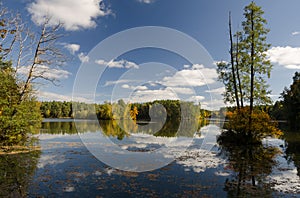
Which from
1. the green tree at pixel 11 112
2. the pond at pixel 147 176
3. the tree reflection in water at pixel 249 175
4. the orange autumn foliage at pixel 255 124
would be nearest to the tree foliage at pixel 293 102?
the orange autumn foliage at pixel 255 124

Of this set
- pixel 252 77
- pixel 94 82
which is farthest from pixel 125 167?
pixel 252 77

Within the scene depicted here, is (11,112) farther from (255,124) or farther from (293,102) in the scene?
(293,102)

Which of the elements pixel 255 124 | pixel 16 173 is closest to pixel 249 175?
pixel 255 124

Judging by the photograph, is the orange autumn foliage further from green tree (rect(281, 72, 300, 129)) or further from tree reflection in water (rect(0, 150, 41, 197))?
green tree (rect(281, 72, 300, 129))

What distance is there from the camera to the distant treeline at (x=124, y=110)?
87938 millimetres

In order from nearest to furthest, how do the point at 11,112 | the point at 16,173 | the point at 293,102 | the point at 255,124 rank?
the point at 16,173 → the point at 11,112 → the point at 255,124 → the point at 293,102

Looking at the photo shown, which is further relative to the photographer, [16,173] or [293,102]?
[293,102]

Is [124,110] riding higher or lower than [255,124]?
higher

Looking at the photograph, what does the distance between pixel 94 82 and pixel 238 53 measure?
14351 millimetres

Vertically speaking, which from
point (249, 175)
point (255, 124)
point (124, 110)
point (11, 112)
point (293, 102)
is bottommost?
point (249, 175)

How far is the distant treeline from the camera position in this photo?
3462 inches

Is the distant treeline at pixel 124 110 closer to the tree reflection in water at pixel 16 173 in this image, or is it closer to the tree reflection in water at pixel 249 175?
the tree reflection in water at pixel 249 175

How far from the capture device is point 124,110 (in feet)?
287

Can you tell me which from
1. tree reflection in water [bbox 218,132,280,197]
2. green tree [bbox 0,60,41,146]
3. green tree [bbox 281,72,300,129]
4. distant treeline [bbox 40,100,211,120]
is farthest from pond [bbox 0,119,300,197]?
distant treeline [bbox 40,100,211,120]
